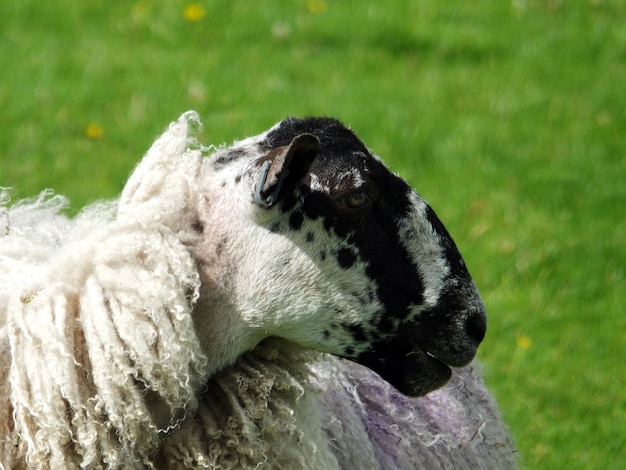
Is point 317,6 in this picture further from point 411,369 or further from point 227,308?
point 227,308

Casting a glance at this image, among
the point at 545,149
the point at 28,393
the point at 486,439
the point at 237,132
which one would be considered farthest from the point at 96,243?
the point at 545,149

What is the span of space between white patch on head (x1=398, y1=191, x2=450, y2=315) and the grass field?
6.22 ft

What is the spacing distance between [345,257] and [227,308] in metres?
0.30

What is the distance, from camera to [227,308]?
2.71 m

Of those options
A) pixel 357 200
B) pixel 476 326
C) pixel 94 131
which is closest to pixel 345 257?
pixel 357 200

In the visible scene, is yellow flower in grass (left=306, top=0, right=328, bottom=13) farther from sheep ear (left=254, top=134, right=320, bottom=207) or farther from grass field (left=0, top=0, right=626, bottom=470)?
sheep ear (left=254, top=134, right=320, bottom=207)

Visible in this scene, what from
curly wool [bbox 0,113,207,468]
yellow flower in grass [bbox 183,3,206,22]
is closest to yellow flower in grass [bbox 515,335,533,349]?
curly wool [bbox 0,113,207,468]

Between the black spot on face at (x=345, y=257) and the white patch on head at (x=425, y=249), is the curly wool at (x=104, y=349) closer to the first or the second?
the black spot on face at (x=345, y=257)

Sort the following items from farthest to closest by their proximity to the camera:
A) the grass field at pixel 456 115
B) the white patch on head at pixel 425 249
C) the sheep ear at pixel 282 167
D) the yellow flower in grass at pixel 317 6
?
1. the yellow flower in grass at pixel 317 6
2. the grass field at pixel 456 115
3. the white patch on head at pixel 425 249
4. the sheep ear at pixel 282 167

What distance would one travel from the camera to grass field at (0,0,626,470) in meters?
5.25

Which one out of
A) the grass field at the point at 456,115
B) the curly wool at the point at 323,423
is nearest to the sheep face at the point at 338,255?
the curly wool at the point at 323,423

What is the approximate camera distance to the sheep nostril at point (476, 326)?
289cm

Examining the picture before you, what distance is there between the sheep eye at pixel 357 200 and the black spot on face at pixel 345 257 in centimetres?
10

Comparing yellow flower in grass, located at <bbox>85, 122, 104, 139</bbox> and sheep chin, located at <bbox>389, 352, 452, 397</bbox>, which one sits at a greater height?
yellow flower in grass, located at <bbox>85, 122, 104, 139</bbox>
